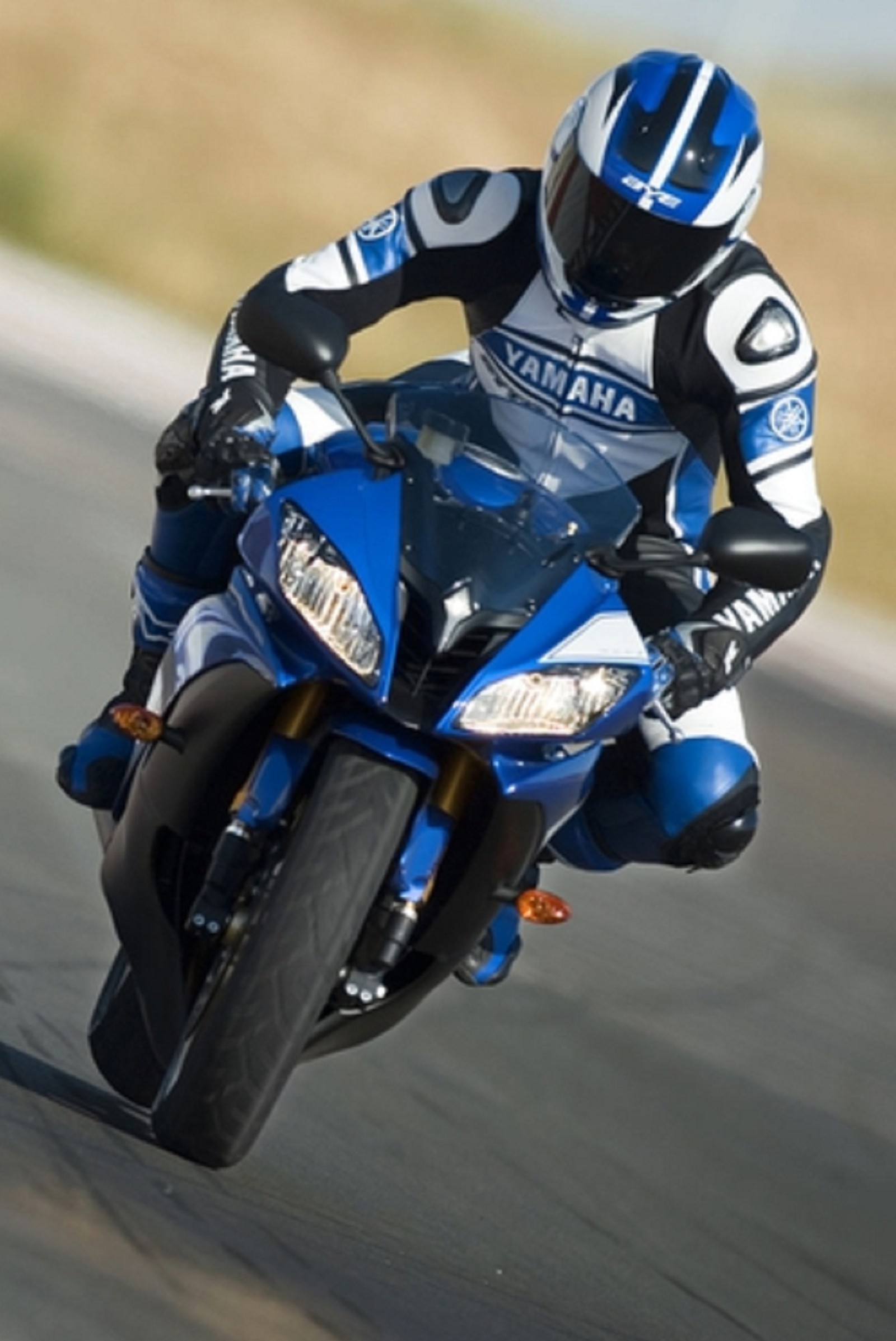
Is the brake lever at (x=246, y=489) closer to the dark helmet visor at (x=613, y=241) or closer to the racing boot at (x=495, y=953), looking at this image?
the dark helmet visor at (x=613, y=241)

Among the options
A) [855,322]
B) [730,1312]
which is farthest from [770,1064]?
[855,322]

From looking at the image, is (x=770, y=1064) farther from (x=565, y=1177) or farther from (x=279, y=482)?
(x=279, y=482)

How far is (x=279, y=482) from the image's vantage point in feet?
16.3

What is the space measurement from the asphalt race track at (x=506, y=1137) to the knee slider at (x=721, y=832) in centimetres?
72

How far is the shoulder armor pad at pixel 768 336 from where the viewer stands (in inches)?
212

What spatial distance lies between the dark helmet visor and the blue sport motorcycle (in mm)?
496

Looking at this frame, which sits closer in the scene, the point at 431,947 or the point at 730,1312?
the point at 431,947

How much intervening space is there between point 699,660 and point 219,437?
0.93m

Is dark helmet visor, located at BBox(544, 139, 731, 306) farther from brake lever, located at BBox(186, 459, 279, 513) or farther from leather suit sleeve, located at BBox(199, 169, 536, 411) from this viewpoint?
brake lever, located at BBox(186, 459, 279, 513)

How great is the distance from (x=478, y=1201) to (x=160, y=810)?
41.7 inches

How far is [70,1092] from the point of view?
510 centimetres

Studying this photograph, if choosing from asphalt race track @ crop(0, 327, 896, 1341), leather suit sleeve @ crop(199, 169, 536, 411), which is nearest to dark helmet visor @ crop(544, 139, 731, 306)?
leather suit sleeve @ crop(199, 169, 536, 411)

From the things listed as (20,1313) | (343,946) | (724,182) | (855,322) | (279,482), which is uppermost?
(724,182)

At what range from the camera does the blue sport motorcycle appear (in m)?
4.26
